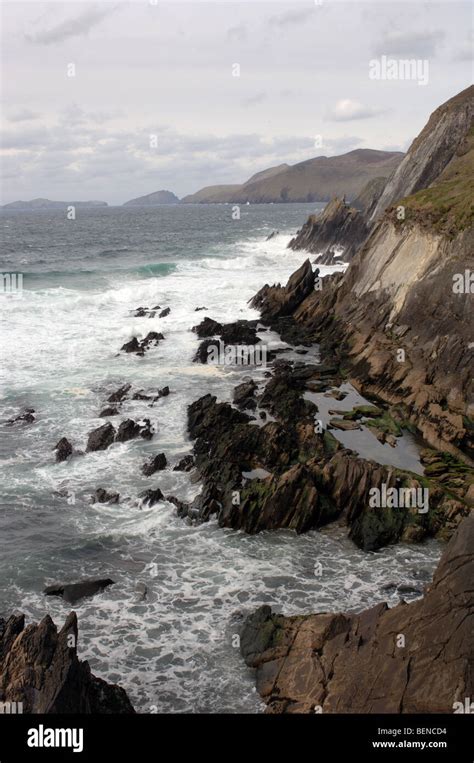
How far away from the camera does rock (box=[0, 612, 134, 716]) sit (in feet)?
44.7

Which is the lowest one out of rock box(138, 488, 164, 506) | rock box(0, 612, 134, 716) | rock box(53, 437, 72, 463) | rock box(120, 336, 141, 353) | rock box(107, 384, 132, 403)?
rock box(0, 612, 134, 716)

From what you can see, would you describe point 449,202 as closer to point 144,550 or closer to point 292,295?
point 292,295

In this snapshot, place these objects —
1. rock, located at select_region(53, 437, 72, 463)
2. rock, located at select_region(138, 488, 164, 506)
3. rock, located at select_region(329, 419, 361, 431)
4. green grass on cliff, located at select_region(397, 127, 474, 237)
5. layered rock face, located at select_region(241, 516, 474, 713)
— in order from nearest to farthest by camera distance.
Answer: layered rock face, located at select_region(241, 516, 474, 713)
rock, located at select_region(138, 488, 164, 506)
rock, located at select_region(53, 437, 72, 463)
rock, located at select_region(329, 419, 361, 431)
green grass on cliff, located at select_region(397, 127, 474, 237)

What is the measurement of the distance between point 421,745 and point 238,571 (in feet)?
32.4

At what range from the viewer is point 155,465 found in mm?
28172

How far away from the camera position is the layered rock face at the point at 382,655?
532 inches

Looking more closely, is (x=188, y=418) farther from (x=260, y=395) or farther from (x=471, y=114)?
(x=471, y=114)

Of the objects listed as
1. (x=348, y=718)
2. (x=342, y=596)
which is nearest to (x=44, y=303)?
(x=342, y=596)

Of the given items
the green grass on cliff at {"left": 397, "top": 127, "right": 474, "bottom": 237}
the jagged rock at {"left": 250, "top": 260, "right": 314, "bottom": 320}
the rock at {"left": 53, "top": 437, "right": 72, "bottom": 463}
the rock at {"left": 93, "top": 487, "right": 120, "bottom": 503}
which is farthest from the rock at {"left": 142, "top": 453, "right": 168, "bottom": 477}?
the jagged rock at {"left": 250, "top": 260, "right": 314, "bottom": 320}

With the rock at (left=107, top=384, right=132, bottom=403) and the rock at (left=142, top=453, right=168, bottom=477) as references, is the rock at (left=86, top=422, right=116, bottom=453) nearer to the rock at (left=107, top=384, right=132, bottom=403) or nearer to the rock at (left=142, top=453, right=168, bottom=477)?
the rock at (left=142, top=453, right=168, bottom=477)

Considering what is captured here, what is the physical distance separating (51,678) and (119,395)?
23.5 metres

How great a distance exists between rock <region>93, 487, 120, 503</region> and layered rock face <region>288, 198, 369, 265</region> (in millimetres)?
65495

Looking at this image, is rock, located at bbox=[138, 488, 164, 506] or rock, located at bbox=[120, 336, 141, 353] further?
rock, located at bbox=[120, 336, 141, 353]

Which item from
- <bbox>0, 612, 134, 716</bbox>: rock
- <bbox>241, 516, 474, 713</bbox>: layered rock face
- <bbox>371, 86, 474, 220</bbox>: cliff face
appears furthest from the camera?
<bbox>371, 86, 474, 220</bbox>: cliff face
